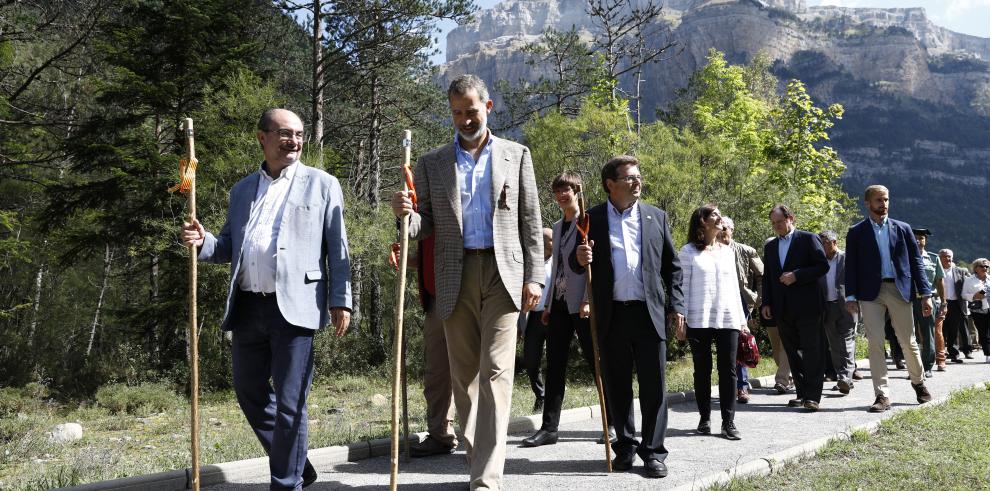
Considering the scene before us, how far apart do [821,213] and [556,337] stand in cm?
2128

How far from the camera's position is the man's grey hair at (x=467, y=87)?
4.53 m

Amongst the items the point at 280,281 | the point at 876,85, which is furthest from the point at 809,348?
the point at 876,85

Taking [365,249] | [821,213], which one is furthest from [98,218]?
[821,213]

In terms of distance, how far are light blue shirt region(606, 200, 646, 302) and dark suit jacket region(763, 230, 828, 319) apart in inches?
133

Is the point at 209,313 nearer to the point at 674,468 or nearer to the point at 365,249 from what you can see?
the point at 365,249

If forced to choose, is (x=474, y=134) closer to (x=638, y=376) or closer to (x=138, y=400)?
(x=638, y=376)

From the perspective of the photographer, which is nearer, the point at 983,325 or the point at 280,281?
the point at 280,281

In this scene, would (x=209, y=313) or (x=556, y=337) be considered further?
(x=209, y=313)

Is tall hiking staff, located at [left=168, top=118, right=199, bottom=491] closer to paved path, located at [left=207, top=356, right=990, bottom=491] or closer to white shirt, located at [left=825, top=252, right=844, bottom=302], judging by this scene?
paved path, located at [left=207, top=356, right=990, bottom=491]

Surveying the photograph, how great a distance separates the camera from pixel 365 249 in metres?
19.0

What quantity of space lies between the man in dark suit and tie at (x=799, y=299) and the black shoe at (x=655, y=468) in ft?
12.2

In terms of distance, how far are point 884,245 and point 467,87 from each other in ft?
19.5

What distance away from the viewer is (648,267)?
5.51 m

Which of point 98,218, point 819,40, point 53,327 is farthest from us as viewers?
point 819,40
